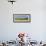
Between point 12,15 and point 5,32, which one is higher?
point 12,15

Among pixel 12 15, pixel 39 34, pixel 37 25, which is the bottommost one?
pixel 39 34

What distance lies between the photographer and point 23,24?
205 inches

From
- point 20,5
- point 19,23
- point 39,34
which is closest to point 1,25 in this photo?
point 19,23

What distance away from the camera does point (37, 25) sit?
17.0 feet

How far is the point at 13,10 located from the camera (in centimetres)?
523

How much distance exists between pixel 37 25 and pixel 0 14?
1448mm

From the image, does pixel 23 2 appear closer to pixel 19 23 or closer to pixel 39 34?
pixel 19 23

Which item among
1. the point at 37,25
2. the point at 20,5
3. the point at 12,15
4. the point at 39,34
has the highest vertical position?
the point at 20,5

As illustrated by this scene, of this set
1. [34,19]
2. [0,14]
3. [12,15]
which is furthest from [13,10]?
[34,19]

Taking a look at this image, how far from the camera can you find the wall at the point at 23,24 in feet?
17.0

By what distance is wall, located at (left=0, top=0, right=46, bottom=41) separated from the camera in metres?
5.18

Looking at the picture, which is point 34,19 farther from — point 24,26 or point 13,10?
point 13,10

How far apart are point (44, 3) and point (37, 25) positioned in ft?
2.84

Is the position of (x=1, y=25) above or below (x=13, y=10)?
below
